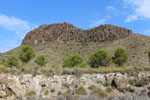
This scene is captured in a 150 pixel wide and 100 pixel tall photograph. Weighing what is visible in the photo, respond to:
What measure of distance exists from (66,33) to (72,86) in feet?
437

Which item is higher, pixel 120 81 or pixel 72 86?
pixel 120 81

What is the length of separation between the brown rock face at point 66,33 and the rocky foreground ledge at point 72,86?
4005 inches

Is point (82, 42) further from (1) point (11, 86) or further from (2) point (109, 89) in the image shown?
(1) point (11, 86)

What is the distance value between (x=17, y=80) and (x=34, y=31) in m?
160

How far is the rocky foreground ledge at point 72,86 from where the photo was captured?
42.4 ft

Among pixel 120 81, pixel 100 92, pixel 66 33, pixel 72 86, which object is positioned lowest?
pixel 100 92

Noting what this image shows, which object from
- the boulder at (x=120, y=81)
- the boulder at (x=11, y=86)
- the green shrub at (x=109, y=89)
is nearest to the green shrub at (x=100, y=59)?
Answer: the boulder at (x=120, y=81)

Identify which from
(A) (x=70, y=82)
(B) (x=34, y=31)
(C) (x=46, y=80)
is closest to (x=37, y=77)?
(C) (x=46, y=80)

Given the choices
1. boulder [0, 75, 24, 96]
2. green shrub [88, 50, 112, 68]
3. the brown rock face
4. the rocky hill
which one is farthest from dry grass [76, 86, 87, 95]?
the brown rock face

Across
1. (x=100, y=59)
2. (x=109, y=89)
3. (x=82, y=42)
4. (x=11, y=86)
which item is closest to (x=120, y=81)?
(x=109, y=89)

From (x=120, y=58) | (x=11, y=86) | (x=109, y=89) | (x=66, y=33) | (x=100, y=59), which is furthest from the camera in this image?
(x=66, y=33)

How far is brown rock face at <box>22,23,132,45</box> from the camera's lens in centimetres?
11994

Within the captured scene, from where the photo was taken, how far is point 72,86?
14.3m

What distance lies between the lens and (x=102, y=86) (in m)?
14.3
